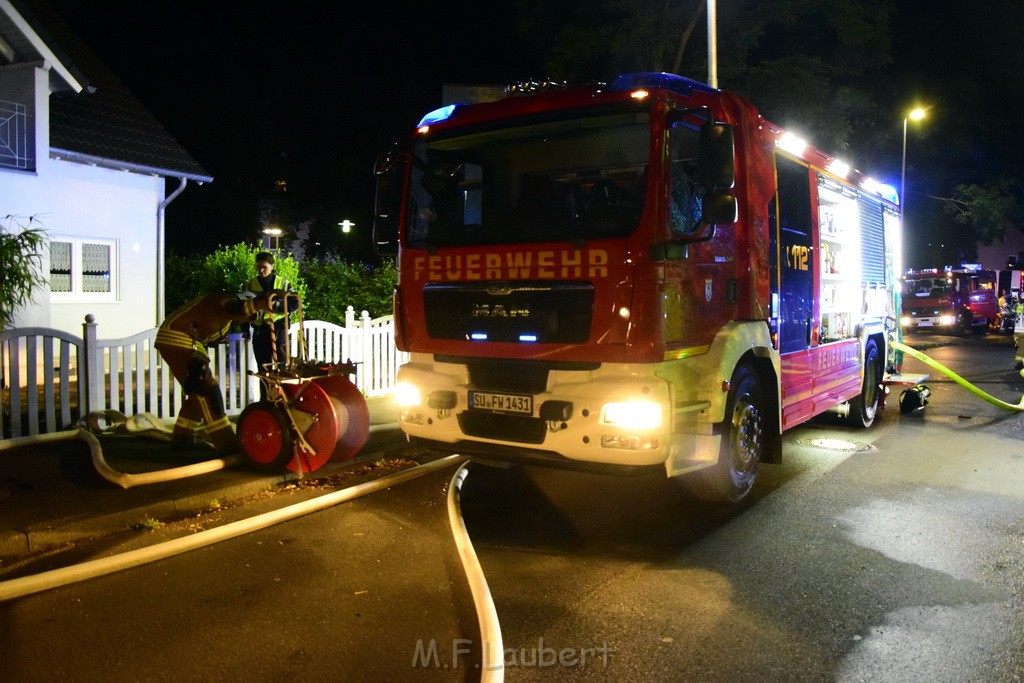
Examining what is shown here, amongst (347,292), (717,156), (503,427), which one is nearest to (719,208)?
(717,156)

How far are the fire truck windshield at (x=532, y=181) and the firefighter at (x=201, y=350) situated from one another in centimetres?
173

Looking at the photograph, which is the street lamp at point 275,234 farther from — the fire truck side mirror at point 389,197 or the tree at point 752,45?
the fire truck side mirror at point 389,197

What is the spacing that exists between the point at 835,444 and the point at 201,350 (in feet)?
20.8

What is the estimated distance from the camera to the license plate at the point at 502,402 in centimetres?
562

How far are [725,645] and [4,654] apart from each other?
A: 3.23 metres

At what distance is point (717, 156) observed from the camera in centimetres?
523

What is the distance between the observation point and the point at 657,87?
545 cm

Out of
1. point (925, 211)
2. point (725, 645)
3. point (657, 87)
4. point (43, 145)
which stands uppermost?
point (925, 211)

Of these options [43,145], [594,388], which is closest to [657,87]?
[594,388]

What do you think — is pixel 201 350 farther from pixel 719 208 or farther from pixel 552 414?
pixel 719 208

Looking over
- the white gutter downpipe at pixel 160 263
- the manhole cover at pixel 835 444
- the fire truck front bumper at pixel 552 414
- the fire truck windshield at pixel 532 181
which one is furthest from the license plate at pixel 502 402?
the white gutter downpipe at pixel 160 263

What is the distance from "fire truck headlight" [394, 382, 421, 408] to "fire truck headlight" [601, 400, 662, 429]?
5.35ft

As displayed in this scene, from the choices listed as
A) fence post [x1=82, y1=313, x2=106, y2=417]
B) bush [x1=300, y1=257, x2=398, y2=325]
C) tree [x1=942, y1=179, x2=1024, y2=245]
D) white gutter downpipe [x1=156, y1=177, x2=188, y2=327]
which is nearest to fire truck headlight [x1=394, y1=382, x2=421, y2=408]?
fence post [x1=82, y1=313, x2=106, y2=417]

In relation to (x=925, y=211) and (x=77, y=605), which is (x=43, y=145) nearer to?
(x=77, y=605)
